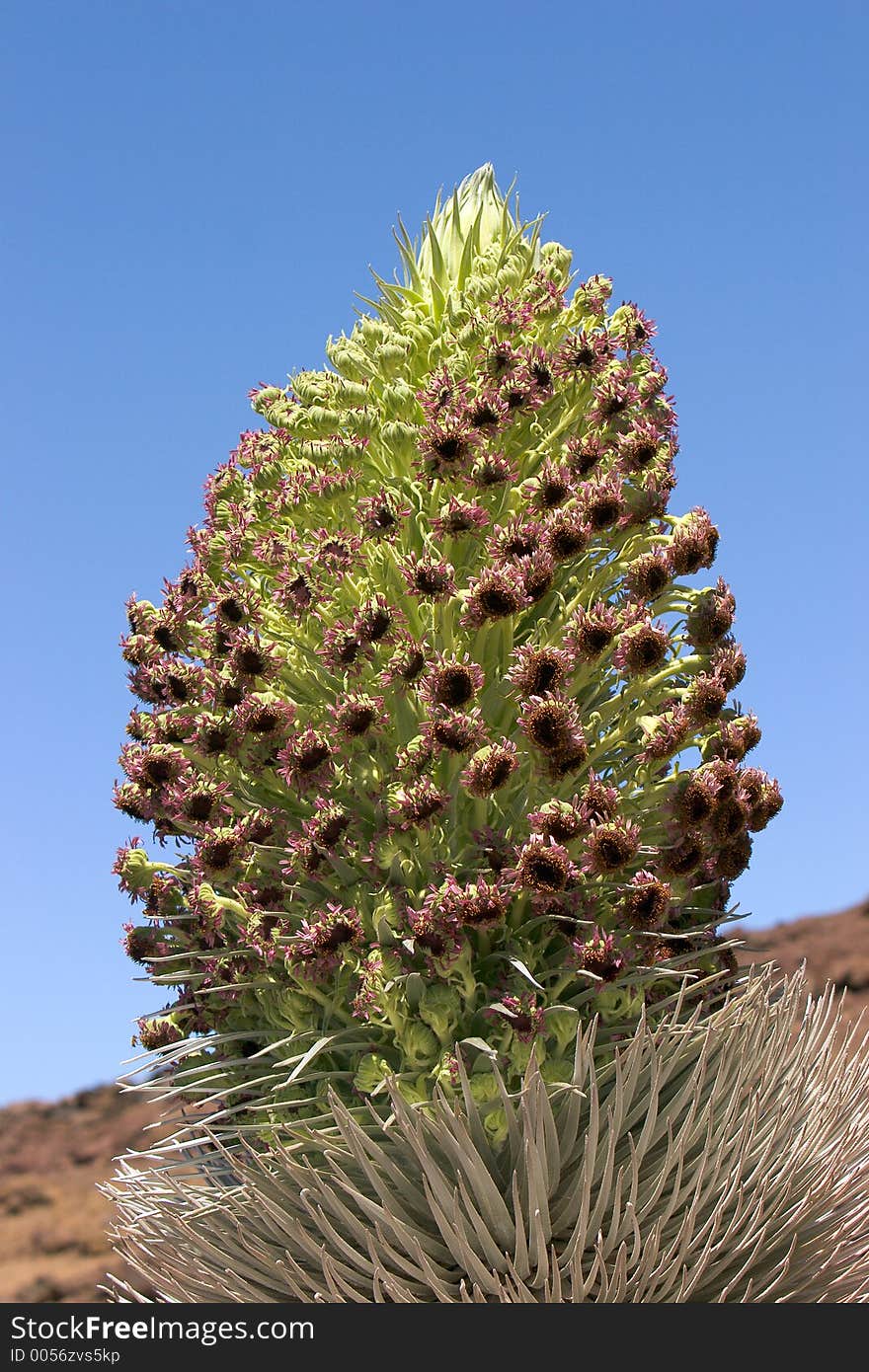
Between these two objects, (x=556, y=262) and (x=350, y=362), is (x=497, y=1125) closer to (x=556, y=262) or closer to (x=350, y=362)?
(x=350, y=362)

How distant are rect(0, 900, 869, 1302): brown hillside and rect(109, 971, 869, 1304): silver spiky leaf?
792cm

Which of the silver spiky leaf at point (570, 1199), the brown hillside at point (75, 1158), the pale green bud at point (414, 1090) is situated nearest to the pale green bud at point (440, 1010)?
the pale green bud at point (414, 1090)

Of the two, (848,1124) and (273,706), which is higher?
(273,706)

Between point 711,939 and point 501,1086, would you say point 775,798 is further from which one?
point 501,1086

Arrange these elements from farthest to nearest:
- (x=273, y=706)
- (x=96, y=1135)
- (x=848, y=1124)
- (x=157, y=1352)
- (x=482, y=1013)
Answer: (x=96, y=1135)
(x=848, y=1124)
(x=273, y=706)
(x=482, y=1013)
(x=157, y=1352)

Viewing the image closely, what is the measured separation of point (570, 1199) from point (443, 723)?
60.5 inches

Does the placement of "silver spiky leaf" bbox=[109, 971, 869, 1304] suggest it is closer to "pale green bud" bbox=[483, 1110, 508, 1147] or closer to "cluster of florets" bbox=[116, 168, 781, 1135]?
"pale green bud" bbox=[483, 1110, 508, 1147]

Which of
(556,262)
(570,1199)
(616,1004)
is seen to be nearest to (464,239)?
(556,262)

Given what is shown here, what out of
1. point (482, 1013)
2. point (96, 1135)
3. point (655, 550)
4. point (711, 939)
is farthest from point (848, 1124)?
point (96, 1135)

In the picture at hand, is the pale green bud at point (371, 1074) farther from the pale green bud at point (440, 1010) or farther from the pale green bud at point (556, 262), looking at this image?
the pale green bud at point (556, 262)

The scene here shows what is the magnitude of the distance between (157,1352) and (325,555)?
2600mm

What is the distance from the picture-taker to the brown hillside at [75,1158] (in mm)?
13141

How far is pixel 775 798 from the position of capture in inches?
202

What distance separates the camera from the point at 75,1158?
15.8 m
